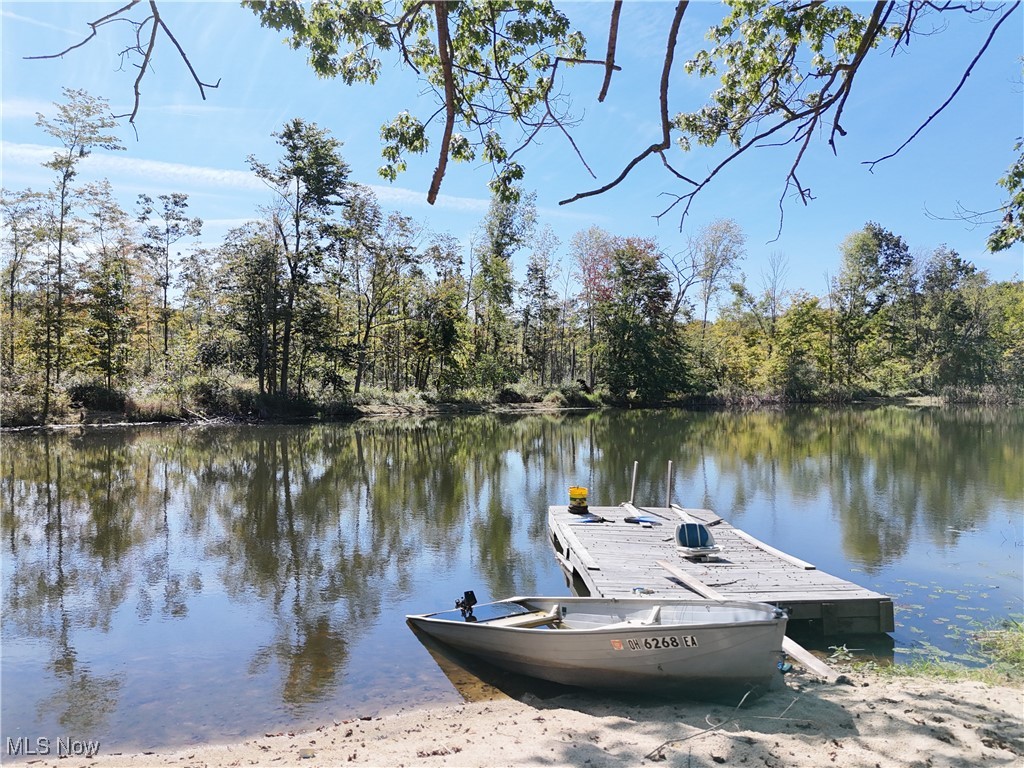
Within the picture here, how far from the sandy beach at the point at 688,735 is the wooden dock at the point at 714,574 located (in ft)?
4.35

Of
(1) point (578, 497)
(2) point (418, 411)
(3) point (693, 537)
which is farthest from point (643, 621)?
(2) point (418, 411)

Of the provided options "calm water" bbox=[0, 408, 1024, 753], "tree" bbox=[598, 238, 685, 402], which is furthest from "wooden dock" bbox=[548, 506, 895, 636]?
"tree" bbox=[598, 238, 685, 402]

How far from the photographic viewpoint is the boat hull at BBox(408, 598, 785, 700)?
523cm

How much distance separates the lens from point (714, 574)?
7.86 meters

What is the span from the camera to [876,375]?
168 feet

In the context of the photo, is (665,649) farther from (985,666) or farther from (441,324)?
(441,324)

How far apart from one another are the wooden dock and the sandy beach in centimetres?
133

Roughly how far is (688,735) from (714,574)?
3.62 m

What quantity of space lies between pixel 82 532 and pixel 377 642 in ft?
25.1

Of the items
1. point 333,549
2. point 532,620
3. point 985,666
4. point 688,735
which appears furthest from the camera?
point 333,549

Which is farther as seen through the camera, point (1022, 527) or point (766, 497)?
point (766, 497)

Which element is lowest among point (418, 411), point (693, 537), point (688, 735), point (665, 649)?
point (688, 735)

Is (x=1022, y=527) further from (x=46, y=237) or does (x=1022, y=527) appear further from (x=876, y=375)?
(x=876, y=375)

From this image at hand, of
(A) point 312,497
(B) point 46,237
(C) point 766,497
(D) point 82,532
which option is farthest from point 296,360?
(C) point 766,497
